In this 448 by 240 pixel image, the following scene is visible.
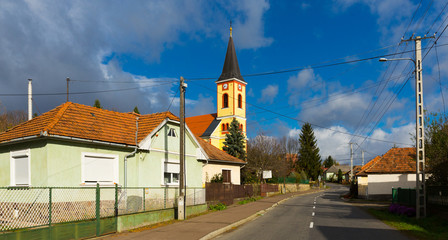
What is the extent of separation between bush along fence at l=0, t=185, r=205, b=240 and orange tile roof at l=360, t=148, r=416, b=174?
24549 millimetres

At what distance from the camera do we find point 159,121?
20.1 m

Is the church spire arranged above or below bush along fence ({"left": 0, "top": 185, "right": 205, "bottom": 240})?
above

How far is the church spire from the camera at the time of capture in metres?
68.6

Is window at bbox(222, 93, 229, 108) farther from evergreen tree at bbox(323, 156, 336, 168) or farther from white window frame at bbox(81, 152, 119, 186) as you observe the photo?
evergreen tree at bbox(323, 156, 336, 168)

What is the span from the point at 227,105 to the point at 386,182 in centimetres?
3676

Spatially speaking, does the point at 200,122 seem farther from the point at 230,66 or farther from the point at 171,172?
the point at 171,172

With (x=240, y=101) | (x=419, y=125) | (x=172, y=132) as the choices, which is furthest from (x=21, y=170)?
(x=240, y=101)

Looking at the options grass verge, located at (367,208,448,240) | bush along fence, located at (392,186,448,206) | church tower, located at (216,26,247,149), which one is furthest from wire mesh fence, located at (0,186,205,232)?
church tower, located at (216,26,247,149)

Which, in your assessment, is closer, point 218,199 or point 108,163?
point 108,163

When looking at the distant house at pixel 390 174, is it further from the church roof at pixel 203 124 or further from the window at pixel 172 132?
the church roof at pixel 203 124

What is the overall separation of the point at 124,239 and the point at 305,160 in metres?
72.8

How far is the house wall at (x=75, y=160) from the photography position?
14.3 m

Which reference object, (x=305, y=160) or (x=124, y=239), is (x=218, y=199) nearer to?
(x=124, y=239)

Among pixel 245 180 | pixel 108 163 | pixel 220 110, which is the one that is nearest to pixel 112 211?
pixel 108 163
